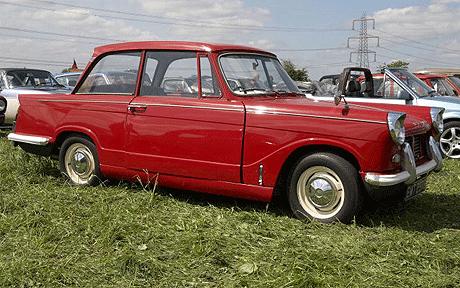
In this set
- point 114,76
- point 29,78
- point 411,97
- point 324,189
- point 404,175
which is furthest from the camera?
point 29,78

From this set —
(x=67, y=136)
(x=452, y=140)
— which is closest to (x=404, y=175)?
(x=67, y=136)

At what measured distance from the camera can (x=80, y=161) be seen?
5844 millimetres

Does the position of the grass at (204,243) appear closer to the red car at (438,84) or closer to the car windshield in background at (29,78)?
the red car at (438,84)

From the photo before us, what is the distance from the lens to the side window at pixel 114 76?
551cm

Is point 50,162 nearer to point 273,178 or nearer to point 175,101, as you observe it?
point 175,101

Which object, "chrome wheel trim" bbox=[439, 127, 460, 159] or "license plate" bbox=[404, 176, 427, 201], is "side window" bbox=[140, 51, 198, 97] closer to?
"license plate" bbox=[404, 176, 427, 201]

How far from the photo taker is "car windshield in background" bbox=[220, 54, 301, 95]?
505cm

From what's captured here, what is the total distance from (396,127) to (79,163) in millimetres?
3493

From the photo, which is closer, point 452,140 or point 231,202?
point 231,202

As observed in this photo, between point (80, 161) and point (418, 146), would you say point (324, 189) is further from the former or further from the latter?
point (80, 161)

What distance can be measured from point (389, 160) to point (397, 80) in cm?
480

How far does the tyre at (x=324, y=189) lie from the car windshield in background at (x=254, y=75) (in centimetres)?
100

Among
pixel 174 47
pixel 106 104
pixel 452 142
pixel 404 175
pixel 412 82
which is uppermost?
pixel 174 47

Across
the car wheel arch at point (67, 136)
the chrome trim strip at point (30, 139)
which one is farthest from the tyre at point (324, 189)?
the chrome trim strip at point (30, 139)
